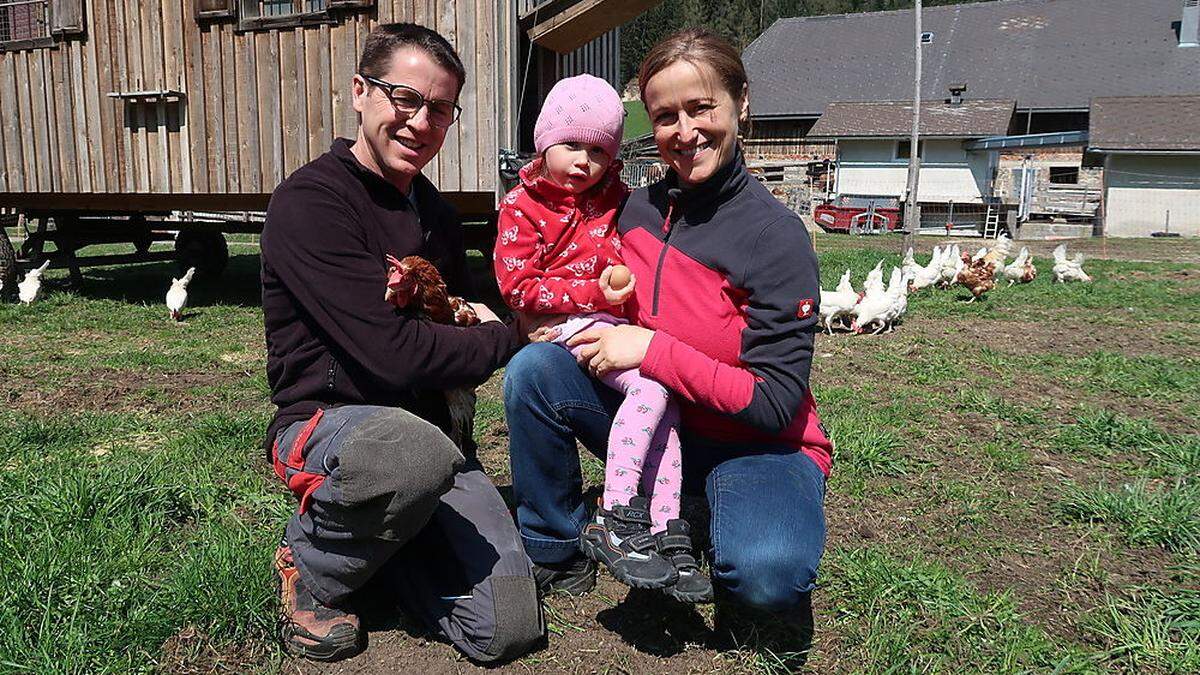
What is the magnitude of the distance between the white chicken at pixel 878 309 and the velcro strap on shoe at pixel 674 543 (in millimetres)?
5906

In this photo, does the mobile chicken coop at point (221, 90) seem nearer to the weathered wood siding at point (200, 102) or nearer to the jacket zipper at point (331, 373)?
the weathered wood siding at point (200, 102)

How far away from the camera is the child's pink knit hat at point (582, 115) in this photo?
2.51m

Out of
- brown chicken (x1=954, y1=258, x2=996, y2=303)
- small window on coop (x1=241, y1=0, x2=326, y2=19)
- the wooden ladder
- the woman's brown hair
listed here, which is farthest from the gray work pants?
the wooden ladder

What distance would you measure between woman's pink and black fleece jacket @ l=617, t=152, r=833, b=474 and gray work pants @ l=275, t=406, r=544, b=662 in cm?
69

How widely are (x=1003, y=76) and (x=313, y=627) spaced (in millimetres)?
45169

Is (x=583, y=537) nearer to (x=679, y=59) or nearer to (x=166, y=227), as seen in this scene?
(x=679, y=59)

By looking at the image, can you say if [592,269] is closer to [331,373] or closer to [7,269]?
[331,373]

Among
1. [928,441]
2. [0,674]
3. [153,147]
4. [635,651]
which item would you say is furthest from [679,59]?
[153,147]

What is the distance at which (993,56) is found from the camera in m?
41.2

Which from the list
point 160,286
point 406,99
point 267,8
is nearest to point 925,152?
point 160,286

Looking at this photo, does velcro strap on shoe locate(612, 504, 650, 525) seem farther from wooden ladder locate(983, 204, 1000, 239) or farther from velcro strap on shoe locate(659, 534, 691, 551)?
wooden ladder locate(983, 204, 1000, 239)

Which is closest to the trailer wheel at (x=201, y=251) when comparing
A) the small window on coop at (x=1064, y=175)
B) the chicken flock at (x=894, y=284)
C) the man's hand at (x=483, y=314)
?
the chicken flock at (x=894, y=284)

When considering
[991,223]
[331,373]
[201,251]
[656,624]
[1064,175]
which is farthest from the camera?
[1064,175]

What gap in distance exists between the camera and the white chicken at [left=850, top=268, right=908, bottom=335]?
24.9 feet
